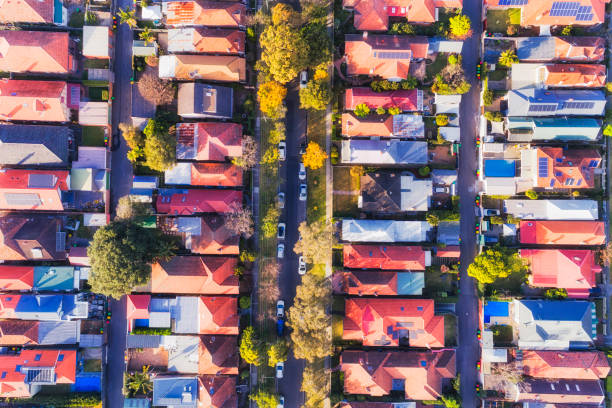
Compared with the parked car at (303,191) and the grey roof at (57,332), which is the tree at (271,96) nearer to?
the parked car at (303,191)

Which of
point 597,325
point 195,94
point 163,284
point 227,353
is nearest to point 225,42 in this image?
point 195,94

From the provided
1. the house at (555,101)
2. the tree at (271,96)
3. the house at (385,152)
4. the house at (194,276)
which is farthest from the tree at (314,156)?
the house at (555,101)

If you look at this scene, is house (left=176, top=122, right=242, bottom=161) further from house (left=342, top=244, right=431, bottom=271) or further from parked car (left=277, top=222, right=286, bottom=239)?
house (left=342, top=244, right=431, bottom=271)

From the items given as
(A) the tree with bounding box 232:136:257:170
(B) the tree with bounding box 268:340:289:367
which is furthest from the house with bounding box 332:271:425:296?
(A) the tree with bounding box 232:136:257:170

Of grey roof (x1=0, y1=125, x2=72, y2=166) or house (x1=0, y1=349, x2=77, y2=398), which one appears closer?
house (x1=0, y1=349, x2=77, y2=398)

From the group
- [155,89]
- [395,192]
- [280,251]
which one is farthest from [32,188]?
[395,192]

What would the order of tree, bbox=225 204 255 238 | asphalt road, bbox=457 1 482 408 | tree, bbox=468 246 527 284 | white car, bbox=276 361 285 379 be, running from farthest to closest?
asphalt road, bbox=457 1 482 408 → white car, bbox=276 361 285 379 → tree, bbox=225 204 255 238 → tree, bbox=468 246 527 284
